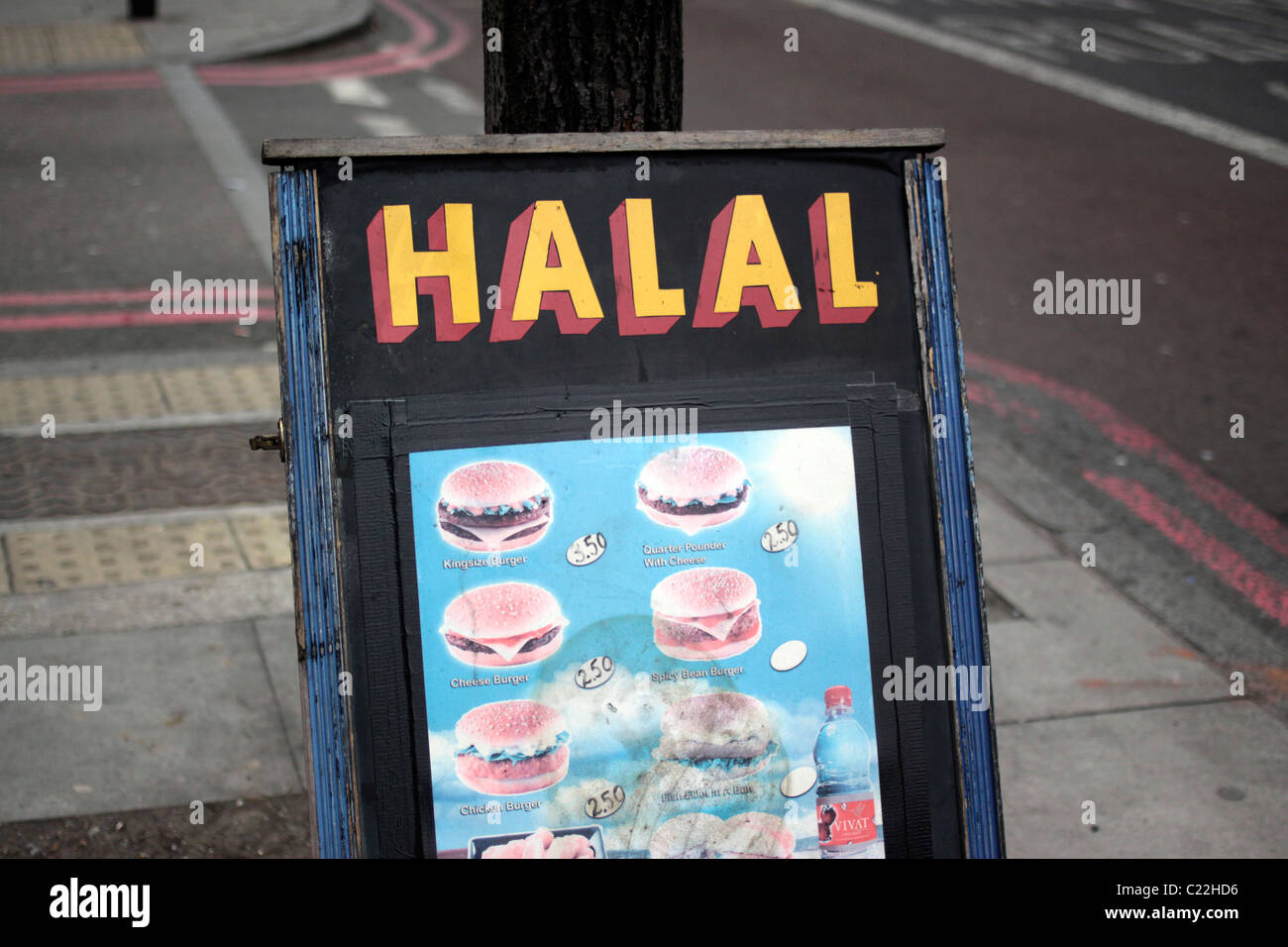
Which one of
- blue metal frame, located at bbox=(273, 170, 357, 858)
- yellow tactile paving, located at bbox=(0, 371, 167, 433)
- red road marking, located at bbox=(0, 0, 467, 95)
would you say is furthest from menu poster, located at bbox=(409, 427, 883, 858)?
red road marking, located at bbox=(0, 0, 467, 95)

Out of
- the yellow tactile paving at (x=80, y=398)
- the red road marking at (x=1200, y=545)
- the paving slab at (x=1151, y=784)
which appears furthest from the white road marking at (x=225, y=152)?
the paving slab at (x=1151, y=784)

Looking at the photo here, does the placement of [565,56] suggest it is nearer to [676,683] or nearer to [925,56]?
[676,683]

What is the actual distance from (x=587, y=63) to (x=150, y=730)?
8.55 feet

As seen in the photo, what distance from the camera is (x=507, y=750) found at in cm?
248

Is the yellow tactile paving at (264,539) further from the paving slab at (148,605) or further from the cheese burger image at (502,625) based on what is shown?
the cheese burger image at (502,625)

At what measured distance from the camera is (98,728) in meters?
4.37

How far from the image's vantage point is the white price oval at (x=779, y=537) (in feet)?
8.55

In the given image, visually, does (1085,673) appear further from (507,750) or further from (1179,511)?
(507,750)

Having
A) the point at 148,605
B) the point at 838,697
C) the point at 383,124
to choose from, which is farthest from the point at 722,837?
the point at 383,124

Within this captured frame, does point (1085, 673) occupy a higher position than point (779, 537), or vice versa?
point (779, 537)

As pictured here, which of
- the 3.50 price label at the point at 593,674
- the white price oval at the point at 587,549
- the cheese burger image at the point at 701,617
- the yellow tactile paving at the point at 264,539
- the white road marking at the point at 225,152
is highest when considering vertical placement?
the white road marking at the point at 225,152

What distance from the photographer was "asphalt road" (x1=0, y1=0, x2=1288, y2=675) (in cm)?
664

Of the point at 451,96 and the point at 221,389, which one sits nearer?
the point at 221,389
